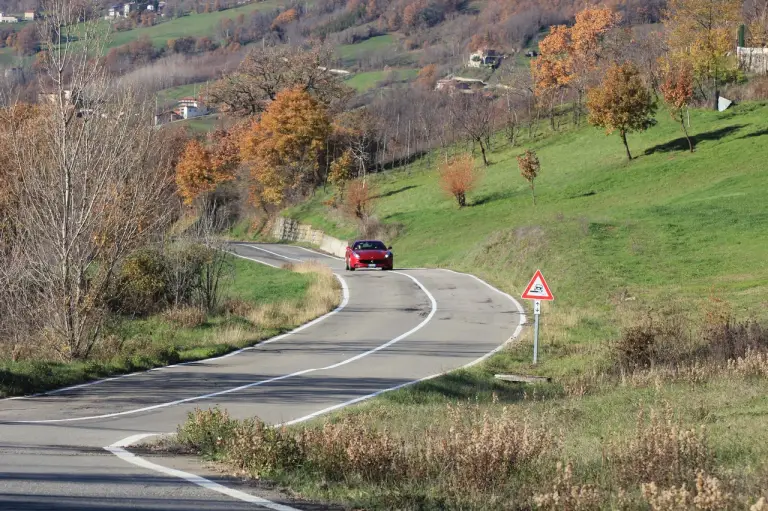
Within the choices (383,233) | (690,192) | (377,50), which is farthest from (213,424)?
(377,50)

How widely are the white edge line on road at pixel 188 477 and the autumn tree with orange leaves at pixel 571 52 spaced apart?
83330 mm

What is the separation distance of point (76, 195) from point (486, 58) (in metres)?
158

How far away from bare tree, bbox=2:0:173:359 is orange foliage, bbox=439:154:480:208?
45.6 meters

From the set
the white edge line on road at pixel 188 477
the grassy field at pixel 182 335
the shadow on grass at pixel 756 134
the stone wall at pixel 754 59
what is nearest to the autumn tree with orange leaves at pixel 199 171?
the shadow on grass at pixel 756 134

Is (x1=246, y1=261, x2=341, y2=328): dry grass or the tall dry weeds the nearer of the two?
the tall dry weeds

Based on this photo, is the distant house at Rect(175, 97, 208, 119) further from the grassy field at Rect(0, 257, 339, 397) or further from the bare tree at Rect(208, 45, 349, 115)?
the grassy field at Rect(0, 257, 339, 397)

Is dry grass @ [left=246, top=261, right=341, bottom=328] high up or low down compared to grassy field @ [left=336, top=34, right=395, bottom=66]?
down

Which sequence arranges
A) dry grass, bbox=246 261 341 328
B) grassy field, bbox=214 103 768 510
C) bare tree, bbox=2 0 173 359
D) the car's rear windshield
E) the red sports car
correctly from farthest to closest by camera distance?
the car's rear windshield → the red sports car → dry grass, bbox=246 261 341 328 → bare tree, bbox=2 0 173 359 → grassy field, bbox=214 103 768 510

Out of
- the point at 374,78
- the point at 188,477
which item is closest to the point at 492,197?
the point at 188,477

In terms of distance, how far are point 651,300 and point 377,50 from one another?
519ft

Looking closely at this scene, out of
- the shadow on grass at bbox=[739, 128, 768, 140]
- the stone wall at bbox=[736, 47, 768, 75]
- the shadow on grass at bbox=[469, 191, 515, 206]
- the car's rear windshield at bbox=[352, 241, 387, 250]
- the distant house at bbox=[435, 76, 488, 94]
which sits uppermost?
the distant house at bbox=[435, 76, 488, 94]

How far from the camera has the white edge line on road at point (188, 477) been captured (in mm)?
7566

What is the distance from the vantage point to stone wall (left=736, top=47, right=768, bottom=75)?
7669 cm

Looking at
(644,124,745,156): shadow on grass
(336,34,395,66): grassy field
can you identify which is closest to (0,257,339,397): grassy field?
(644,124,745,156): shadow on grass
